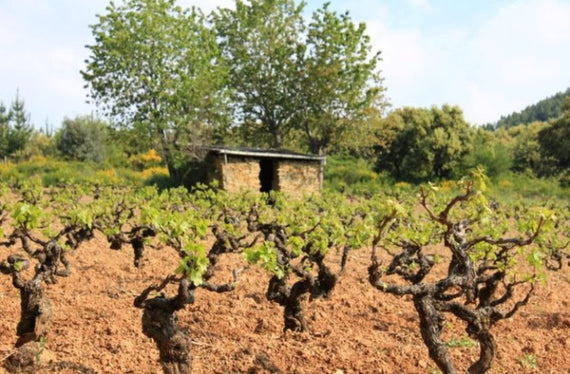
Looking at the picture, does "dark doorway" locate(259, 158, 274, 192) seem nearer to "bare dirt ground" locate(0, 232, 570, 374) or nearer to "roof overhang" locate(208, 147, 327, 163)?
"roof overhang" locate(208, 147, 327, 163)

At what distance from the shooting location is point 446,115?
36.8 metres

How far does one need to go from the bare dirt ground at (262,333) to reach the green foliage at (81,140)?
32074 mm

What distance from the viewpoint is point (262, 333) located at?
6695 mm

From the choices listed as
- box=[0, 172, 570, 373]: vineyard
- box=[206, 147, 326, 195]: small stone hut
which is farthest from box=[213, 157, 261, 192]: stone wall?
box=[0, 172, 570, 373]: vineyard

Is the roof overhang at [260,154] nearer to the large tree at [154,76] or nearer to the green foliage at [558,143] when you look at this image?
the large tree at [154,76]

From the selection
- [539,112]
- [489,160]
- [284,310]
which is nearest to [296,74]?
[489,160]

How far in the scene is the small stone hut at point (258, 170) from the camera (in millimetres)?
24938

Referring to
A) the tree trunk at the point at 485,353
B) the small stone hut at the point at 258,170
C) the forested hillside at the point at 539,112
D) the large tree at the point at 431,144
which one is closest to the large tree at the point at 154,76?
the small stone hut at the point at 258,170

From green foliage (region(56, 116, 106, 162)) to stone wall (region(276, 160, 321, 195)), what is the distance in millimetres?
18579

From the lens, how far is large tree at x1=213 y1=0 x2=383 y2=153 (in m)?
34.2

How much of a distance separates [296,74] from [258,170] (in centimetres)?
1174

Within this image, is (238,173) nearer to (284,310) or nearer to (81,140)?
(284,310)

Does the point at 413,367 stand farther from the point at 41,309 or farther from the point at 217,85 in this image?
the point at 217,85

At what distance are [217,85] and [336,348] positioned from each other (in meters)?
27.3
